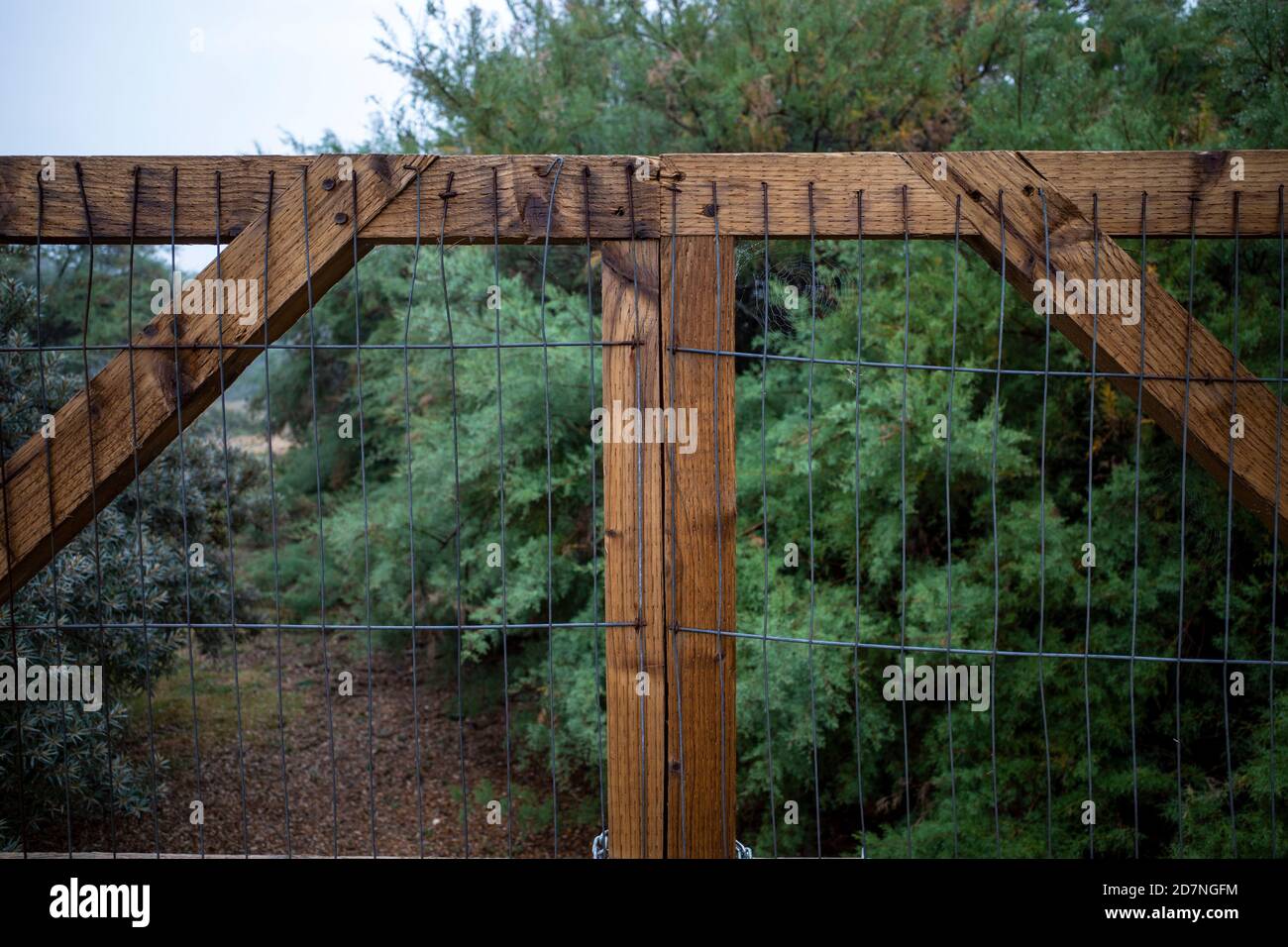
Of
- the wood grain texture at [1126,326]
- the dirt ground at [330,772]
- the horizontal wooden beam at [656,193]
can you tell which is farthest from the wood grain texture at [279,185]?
the dirt ground at [330,772]

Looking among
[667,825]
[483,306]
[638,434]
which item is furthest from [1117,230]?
[483,306]

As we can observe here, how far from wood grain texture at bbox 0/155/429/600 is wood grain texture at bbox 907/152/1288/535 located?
113 centimetres

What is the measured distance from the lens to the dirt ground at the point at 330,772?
598cm

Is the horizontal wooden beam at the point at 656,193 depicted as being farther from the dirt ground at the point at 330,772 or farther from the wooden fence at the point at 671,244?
the dirt ground at the point at 330,772

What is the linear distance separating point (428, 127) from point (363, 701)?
4548 mm

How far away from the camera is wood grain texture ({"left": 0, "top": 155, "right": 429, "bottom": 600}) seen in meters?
2.04

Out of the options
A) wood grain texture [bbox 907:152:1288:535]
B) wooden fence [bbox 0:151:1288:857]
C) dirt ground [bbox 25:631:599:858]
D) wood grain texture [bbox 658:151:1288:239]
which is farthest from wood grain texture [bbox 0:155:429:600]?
dirt ground [bbox 25:631:599:858]

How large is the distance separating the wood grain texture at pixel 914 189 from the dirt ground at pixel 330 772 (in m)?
3.82

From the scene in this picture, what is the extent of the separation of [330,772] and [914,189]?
6.12m

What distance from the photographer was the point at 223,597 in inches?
242

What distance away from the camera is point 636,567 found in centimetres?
205

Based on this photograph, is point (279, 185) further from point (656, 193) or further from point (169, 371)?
point (656, 193)

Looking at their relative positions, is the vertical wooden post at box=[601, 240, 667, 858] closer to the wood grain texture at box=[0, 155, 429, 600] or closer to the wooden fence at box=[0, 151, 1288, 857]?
the wooden fence at box=[0, 151, 1288, 857]

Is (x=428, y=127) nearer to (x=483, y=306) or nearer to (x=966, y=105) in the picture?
(x=483, y=306)
